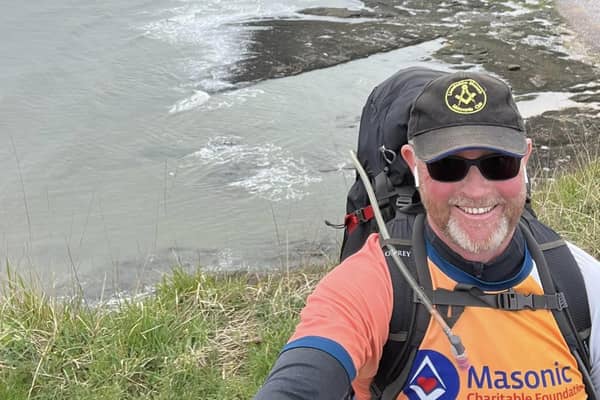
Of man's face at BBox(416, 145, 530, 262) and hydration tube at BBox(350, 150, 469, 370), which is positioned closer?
hydration tube at BBox(350, 150, 469, 370)

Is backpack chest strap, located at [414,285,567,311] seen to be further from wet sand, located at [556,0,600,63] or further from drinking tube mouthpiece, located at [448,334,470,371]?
wet sand, located at [556,0,600,63]

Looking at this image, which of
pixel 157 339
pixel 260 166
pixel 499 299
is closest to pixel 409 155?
pixel 499 299

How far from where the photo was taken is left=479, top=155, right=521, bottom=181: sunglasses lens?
2078 millimetres

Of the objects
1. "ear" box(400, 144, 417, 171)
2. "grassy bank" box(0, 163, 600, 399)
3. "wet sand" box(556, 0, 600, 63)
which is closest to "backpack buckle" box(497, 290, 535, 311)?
"ear" box(400, 144, 417, 171)

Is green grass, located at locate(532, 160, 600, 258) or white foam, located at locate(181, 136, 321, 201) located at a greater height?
green grass, located at locate(532, 160, 600, 258)

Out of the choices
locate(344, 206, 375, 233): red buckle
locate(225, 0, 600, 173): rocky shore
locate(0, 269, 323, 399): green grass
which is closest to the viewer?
locate(344, 206, 375, 233): red buckle

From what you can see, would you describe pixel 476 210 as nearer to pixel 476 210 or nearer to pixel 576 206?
pixel 476 210

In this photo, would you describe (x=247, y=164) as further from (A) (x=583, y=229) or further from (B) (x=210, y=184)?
(A) (x=583, y=229)

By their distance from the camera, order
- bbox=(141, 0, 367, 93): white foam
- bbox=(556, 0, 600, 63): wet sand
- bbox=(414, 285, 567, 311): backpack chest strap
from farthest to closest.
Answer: bbox=(556, 0, 600, 63): wet sand → bbox=(141, 0, 367, 93): white foam → bbox=(414, 285, 567, 311): backpack chest strap

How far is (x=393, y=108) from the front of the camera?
2.74 meters

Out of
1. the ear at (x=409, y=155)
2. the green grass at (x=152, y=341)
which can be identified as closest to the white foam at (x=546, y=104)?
the green grass at (x=152, y=341)

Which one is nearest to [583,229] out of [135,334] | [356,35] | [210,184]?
[135,334]

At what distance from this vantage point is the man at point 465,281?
76.4 inches

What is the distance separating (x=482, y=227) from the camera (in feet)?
6.95
